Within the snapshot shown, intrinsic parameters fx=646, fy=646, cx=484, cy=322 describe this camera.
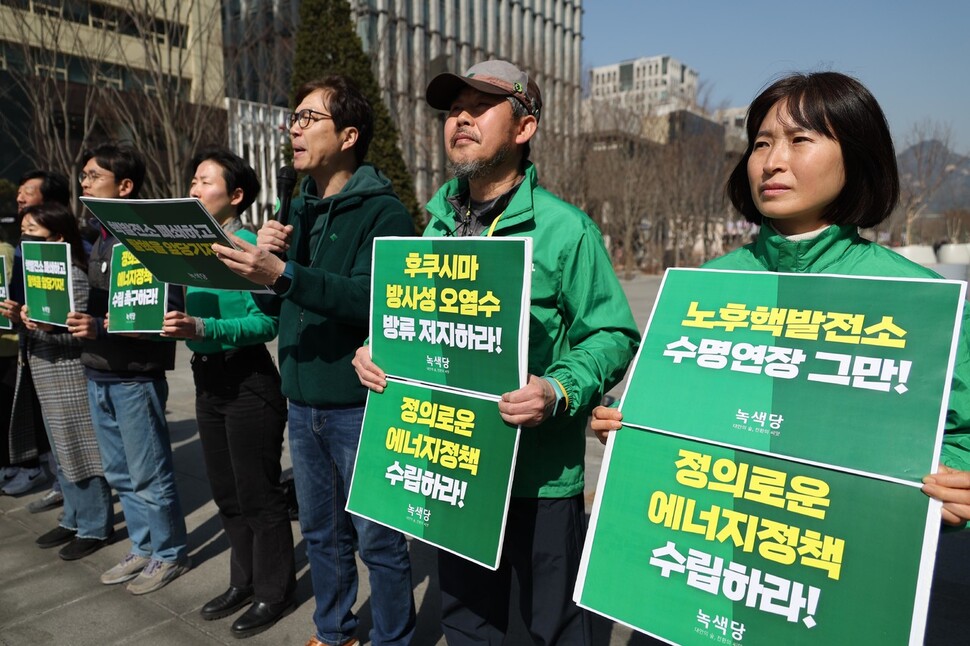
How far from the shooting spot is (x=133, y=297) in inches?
120

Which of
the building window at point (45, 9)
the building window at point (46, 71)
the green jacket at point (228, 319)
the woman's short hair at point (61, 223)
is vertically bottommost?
the green jacket at point (228, 319)

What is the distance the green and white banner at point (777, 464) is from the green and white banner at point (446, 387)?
34 centimetres

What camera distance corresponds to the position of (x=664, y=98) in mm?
26781

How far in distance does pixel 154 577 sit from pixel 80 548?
2.48 feet

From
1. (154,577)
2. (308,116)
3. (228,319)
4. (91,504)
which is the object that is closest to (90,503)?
(91,504)

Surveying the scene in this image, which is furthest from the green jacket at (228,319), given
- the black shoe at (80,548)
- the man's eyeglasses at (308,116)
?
the black shoe at (80,548)

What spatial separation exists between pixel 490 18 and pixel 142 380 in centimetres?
4498

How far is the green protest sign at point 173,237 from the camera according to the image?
2.09 metres

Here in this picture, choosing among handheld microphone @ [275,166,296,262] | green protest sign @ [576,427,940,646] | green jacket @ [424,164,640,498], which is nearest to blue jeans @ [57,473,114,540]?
handheld microphone @ [275,166,296,262]

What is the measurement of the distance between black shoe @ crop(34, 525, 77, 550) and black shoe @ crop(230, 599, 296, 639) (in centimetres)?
171

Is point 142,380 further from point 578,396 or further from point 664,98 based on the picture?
point 664,98

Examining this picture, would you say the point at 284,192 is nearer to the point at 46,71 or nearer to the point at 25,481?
the point at 25,481

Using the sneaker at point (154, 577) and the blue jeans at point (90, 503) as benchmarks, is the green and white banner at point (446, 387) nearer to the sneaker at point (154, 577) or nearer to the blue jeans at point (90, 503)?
the sneaker at point (154, 577)

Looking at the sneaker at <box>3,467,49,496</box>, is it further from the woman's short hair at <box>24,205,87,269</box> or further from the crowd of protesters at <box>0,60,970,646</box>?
the woman's short hair at <box>24,205,87,269</box>
